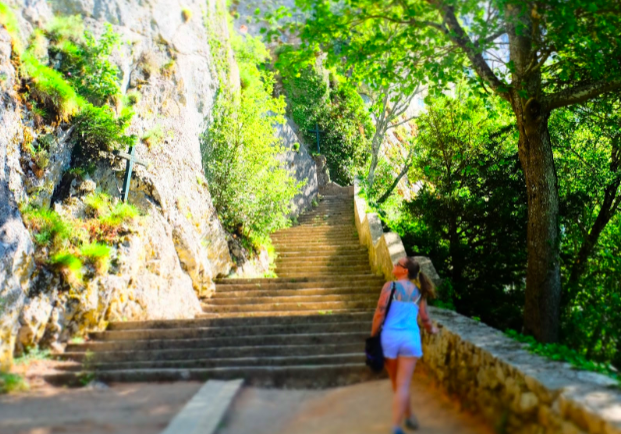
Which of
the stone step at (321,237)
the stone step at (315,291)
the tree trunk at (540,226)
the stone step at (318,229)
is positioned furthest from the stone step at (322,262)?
the tree trunk at (540,226)

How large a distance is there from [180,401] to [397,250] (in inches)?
228

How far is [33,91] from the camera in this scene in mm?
Result: 8945

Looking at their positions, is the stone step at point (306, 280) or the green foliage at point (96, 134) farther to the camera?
the stone step at point (306, 280)

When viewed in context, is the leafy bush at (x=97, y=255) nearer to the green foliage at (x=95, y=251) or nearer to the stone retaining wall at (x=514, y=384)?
the green foliage at (x=95, y=251)

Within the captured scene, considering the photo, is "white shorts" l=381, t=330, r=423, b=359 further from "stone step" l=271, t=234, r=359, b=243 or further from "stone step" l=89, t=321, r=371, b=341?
"stone step" l=271, t=234, r=359, b=243

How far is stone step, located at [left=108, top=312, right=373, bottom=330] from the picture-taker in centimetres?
727

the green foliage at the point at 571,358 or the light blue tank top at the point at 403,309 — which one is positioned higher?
the light blue tank top at the point at 403,309

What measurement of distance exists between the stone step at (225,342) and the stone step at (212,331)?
181 millimetres

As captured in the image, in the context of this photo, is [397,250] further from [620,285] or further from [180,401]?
[180,401]

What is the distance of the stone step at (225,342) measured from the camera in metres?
6.61

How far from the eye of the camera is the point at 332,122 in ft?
84.7

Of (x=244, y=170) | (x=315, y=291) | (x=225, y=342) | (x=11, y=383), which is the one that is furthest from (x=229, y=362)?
(x=244, y=170)

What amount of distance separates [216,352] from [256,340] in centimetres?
62

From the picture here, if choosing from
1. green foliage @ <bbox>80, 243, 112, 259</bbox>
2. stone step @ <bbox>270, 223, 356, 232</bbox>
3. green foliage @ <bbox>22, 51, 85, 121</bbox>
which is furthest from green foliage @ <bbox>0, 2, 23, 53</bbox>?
stone step @ <bbox>270, 223, 356, 232</bbox>
